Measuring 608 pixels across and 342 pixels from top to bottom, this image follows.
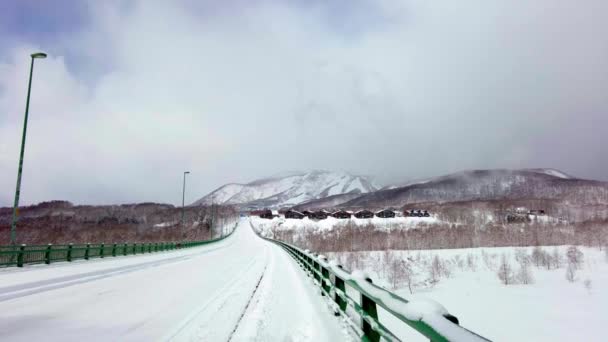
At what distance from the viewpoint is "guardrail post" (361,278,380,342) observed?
16.9 ft

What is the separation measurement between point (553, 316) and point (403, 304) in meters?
21.0

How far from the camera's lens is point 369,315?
512 centimetres

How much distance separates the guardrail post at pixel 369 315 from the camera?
16.9 ft

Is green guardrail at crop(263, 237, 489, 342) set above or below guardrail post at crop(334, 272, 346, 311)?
above

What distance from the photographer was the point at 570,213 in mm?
186750

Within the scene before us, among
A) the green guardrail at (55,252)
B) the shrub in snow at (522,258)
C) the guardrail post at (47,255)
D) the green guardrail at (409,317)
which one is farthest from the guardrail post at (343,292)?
the shrub in snow at (522,258)

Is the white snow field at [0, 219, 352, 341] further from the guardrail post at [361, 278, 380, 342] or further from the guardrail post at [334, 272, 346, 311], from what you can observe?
the guardrail post at [361, 278, 380, 342]

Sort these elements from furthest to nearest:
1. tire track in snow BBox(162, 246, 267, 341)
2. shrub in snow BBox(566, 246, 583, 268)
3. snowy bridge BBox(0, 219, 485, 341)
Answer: shrub in snow BBox(566, 246, 583, 268) → tire track in snow BBox(162, 246, 267, 341) → snowy bridge BBox(0, 219, 485, 341)

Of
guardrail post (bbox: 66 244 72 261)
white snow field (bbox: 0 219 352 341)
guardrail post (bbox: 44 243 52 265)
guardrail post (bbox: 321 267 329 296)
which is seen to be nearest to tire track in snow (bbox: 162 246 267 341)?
white snow field (bbox: 0 219 352 341)

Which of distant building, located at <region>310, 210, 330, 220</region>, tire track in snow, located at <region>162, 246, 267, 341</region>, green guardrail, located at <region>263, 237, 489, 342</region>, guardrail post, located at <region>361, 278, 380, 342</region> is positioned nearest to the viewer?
green guardrail, located at <region>263, 237, 489, 342</region>

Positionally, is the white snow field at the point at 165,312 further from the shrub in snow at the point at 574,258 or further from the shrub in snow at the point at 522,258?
the shrub in snow at the point at 574,258

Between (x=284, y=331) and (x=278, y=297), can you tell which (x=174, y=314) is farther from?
(x=278, y=297)

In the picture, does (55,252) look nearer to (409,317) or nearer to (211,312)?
(211,312)

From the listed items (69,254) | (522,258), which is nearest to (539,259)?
(522,258)
